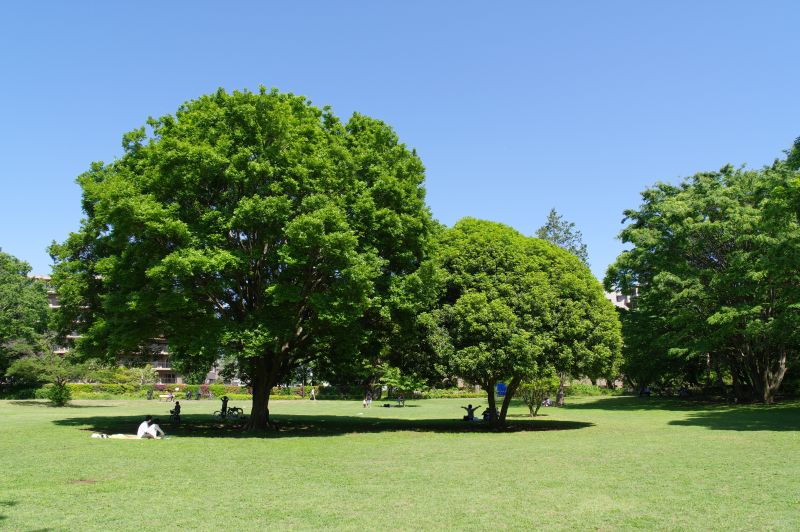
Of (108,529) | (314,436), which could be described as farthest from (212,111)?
(108,529)

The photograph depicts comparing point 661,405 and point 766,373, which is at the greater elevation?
point 766,373

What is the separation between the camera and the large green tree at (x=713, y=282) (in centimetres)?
3203

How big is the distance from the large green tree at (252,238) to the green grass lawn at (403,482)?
13.0ft

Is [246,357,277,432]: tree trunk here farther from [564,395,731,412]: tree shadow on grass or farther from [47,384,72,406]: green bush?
[47,384,72,406]: green bush

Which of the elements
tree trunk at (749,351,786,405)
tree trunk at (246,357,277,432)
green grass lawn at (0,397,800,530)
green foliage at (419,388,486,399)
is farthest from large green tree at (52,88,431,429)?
green foliage at (419,388,486,399)

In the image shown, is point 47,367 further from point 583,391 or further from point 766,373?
point 583,391

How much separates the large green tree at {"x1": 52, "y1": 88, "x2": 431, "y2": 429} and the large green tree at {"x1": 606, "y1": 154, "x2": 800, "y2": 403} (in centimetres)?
1915

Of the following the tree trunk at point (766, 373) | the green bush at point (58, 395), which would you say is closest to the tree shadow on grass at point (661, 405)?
the tree trunk at point (766, 373)

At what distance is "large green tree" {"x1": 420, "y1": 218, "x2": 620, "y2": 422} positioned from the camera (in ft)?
72.6

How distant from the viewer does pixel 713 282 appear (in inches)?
1331

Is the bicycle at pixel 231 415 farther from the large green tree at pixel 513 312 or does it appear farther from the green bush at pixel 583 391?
the green bush at pixel 583 391

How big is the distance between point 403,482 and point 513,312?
40.7 feet

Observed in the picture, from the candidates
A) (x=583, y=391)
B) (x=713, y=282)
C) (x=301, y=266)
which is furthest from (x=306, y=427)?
(x=583, y=391)

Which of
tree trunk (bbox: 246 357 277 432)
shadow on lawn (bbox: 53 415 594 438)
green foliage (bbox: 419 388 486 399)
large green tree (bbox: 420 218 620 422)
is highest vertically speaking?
large green tree (bbox: 420 218 620 422)
